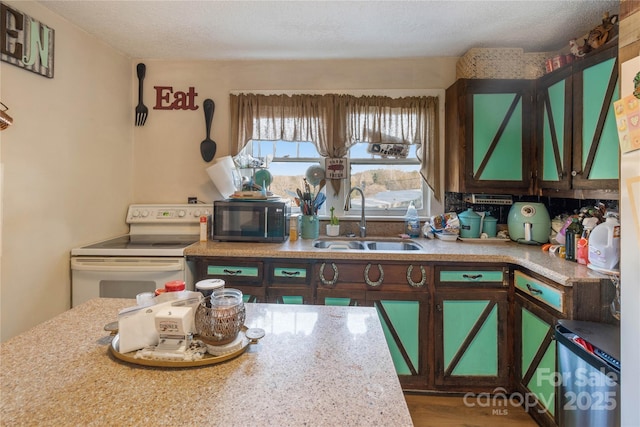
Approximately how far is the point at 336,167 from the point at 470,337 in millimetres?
1588

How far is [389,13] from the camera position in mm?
2031

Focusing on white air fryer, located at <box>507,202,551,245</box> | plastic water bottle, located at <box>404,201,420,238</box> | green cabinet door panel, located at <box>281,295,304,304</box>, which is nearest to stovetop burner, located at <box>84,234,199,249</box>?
green cabinet door panel, located at <box>281,295,304,304</box>

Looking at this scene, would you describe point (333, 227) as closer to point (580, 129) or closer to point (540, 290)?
point (540, 290)

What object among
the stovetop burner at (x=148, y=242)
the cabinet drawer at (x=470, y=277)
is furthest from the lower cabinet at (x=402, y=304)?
the stovetop burner at (x=148, y=242)

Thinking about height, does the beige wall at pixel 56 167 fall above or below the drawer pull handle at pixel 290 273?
above

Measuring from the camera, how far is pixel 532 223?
2.32 m

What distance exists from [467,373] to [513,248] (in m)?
0.89

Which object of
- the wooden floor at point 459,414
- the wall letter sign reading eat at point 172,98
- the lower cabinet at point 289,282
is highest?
the wall letter sign reading eat at point 172,98

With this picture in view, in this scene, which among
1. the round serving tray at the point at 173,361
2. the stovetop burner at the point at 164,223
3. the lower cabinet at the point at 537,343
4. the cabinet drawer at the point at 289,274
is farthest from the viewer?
the stovetop burner at the point at 164,223

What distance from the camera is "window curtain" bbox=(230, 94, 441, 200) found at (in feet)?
8.82

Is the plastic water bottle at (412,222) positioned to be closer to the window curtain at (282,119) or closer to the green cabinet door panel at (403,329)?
the green cabinet door panel at (403,329)

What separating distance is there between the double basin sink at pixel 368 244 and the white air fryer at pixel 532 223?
0.77m

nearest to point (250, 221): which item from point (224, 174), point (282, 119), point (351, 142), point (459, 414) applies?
point (224, 174)

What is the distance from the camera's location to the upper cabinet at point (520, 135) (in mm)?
1954
